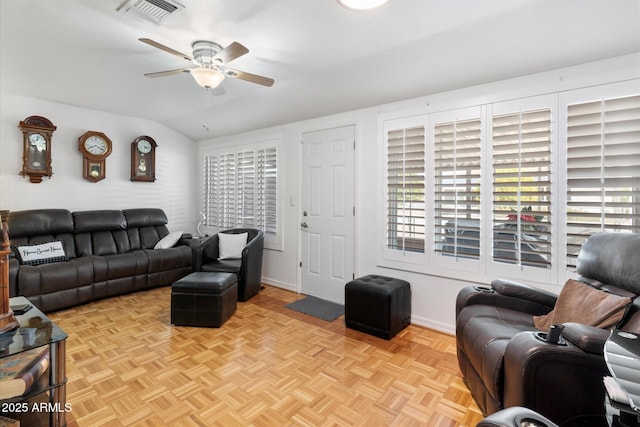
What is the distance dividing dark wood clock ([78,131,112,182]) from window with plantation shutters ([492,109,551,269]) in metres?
4.80

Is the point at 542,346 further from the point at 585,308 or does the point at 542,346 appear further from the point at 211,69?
the point at 211,69

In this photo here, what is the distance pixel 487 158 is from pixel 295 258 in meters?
2.54

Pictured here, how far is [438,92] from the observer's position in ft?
9.62

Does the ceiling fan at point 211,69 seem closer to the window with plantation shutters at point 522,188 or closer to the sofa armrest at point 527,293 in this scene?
the window with plantation shutters at point 522,188

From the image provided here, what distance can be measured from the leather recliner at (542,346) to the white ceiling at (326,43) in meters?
1.34

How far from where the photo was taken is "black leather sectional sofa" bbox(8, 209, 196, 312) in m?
3.26

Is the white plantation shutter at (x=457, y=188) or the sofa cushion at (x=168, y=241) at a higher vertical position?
the white plantation shutter at (x=457, y=188)

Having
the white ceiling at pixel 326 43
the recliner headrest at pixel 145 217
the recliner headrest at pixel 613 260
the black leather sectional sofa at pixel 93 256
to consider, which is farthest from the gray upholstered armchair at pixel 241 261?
the recliner headrest at pixel 613 260

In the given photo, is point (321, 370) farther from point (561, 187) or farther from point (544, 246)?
point (561, 187)

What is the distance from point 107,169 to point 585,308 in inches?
212

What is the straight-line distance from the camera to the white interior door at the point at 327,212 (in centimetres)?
366

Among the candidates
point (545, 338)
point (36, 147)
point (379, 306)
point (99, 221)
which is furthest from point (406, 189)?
point (36, 147)

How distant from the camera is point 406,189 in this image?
3.14 m

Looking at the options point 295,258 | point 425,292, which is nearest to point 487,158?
point 425,292
